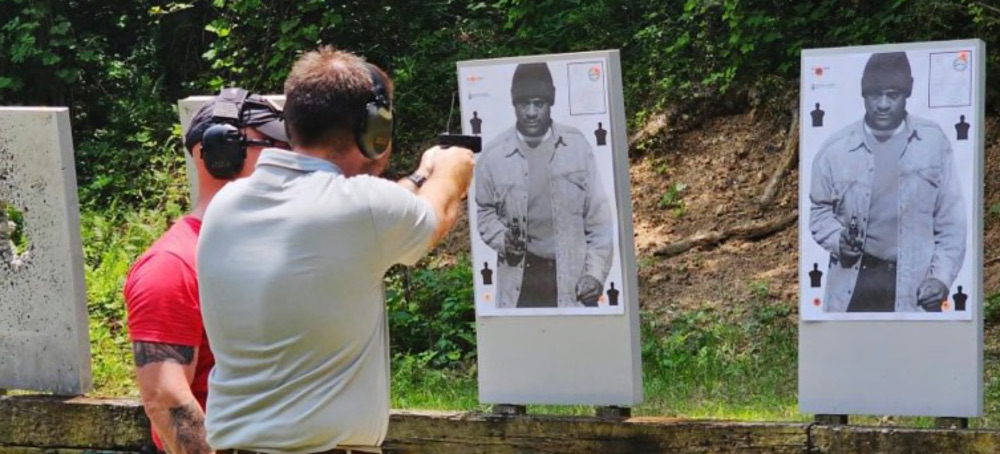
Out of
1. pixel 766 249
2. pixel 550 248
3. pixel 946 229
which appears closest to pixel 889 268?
pixel 946 229

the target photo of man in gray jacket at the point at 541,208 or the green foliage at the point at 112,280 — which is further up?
the target photo of man in gray jacket at the point at 541,208

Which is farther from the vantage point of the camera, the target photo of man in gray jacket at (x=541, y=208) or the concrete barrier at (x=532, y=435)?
the target photo of man in gray jacket at (x=541, y=208)

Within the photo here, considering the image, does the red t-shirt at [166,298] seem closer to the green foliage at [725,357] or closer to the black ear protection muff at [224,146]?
the black ear protection muff at [224,146]

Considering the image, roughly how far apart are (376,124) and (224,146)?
2.18ft

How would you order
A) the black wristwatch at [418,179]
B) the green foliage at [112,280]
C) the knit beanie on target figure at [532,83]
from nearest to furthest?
the black wristwatch at [418,179], the knit beanie on target figure at [532,83], the green foliage at [112,280]

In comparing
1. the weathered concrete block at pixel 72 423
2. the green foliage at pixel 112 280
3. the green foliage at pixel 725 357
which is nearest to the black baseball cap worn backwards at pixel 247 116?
the weathered concrete block at pixel 72 423

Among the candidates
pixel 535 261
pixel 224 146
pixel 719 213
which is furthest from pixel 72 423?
pixel 719 213

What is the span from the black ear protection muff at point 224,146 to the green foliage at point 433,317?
4827mm

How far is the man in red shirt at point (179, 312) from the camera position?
3736 millimetres

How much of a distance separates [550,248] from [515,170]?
36cm

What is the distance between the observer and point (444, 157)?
360cm

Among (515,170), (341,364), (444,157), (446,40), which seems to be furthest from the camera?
(446,40)

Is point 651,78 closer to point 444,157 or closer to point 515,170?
point 515,170

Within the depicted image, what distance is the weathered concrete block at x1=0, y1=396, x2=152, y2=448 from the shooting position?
6.59m
